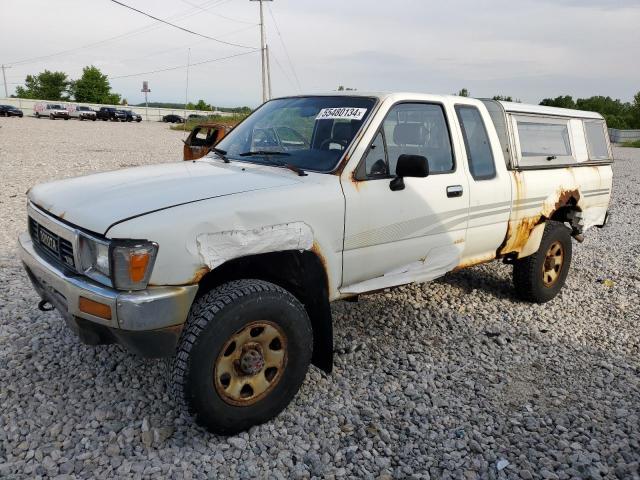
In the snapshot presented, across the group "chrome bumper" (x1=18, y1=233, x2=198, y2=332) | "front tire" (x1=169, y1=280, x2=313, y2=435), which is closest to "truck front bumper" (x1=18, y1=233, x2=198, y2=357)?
"chrome bumper" (x1=18, y1=233, x2=198, y2=332)

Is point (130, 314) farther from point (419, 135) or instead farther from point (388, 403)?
point (419, 135)

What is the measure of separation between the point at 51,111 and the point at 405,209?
2067 inches

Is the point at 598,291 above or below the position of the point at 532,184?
below

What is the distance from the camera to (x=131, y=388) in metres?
3.34

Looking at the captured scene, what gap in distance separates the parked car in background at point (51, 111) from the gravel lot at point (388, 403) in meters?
48.5

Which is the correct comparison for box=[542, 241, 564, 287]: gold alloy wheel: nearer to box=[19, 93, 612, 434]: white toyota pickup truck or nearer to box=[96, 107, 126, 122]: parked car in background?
box=[19, 93, 612, 434]: white toyota pickup truck

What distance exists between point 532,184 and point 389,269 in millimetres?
1798

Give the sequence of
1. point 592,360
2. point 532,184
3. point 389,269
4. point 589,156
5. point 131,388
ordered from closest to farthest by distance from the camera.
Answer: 1. point 131,388
2. point 389,269
3. point 592,360
4. point 532,184
5. point 589,156

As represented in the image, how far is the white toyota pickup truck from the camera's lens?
2547mm

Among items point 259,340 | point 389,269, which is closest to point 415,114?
point 389,269

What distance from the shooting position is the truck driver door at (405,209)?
330 centimetres

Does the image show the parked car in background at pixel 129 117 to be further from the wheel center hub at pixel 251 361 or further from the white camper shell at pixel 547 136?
the wheel center hub at pixel 251 361

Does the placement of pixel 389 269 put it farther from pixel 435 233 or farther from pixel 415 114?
pixel 415 114

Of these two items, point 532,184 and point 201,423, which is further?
point 532,184
